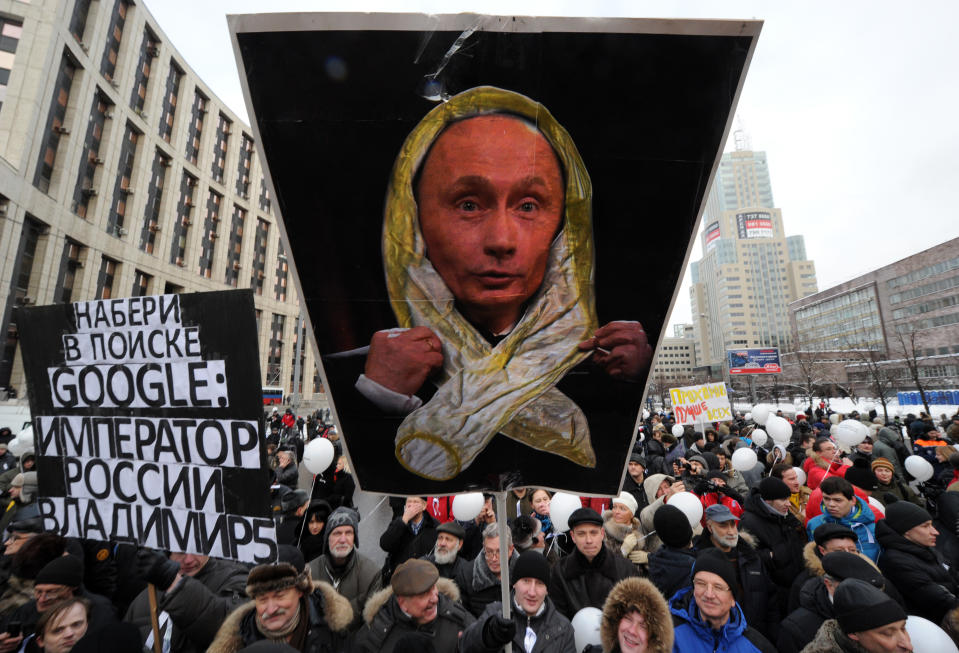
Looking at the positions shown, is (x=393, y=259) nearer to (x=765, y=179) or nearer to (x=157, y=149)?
(x=157, y=149)

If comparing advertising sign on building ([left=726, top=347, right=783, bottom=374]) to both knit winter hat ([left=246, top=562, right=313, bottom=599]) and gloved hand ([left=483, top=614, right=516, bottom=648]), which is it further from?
knit winter hat ([left=246, top=562, right=313, bottom=599])

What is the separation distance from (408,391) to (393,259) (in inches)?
31.4

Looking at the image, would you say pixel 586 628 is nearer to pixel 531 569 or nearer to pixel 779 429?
pixel 531 569

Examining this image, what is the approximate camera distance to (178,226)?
3878cm

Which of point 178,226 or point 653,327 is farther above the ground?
point 178,226

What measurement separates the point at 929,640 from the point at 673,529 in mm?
1425

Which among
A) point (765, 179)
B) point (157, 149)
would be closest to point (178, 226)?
point (157, 149)

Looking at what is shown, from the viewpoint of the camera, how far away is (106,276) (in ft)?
102

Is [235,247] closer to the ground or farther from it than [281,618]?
farther from it

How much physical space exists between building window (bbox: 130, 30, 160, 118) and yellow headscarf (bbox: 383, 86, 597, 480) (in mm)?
40957

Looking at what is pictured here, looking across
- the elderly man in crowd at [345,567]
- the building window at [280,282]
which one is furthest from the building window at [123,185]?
the elderly man in crowd at [345,567]

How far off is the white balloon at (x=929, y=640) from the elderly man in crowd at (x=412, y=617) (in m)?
2.41

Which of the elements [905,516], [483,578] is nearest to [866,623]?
[905,516]

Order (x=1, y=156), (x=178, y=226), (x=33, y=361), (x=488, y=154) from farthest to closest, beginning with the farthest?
(x=178, y=226)
(x=1, y=156)
(x=33, y=361)
(x=488, y=154)
